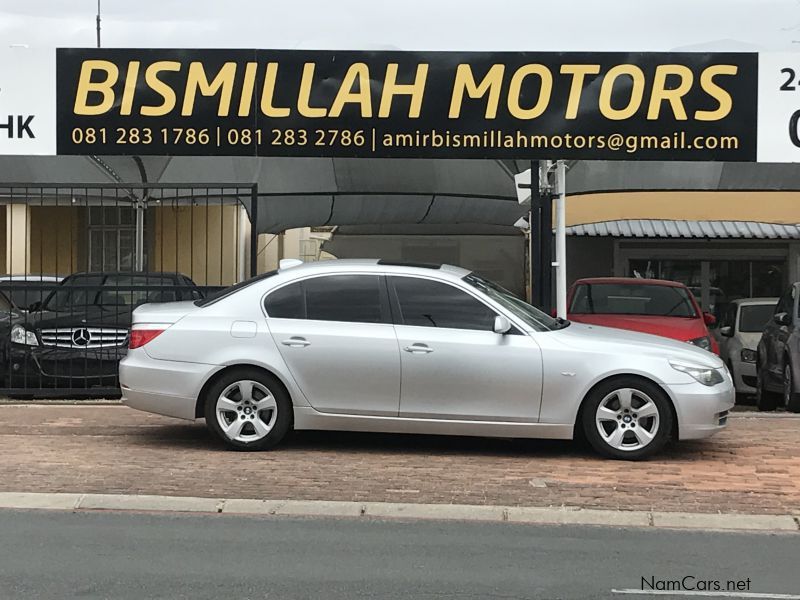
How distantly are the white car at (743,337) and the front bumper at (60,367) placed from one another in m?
8.41

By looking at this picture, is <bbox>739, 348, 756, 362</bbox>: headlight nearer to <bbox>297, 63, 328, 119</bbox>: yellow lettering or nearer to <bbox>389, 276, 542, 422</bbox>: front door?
<bbox>297, 63, 328, 119</bbox>: yellow lettering

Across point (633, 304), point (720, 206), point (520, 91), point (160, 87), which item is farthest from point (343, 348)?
point (720, 206)

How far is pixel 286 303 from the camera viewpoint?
8.65m

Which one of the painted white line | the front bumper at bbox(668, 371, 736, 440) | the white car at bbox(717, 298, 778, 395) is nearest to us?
the painted white line

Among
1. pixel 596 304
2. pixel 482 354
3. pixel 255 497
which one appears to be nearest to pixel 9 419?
pixel 255 497

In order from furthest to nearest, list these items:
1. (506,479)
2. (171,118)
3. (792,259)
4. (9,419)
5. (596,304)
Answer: (792,259)
(596,304)
(171,118)
(9,419)
(506,479)

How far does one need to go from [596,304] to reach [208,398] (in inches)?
244

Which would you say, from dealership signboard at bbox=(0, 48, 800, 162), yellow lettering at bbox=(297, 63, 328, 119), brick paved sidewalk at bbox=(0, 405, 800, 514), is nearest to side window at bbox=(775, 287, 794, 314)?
dealership signboard at bbox=(0, 48, 800, 162)

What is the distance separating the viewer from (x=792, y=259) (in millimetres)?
22719

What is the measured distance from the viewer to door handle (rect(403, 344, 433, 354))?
8.33 m

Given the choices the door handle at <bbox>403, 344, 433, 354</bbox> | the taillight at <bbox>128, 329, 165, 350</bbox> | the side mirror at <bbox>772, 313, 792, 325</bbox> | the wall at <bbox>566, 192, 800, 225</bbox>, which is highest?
the wall at <bbox>566, 192, 800, 225</bbox>

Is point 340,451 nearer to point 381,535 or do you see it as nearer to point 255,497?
point 255,497

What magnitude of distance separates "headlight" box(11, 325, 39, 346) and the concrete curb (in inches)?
210

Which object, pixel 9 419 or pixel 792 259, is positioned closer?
pixel 9 419
